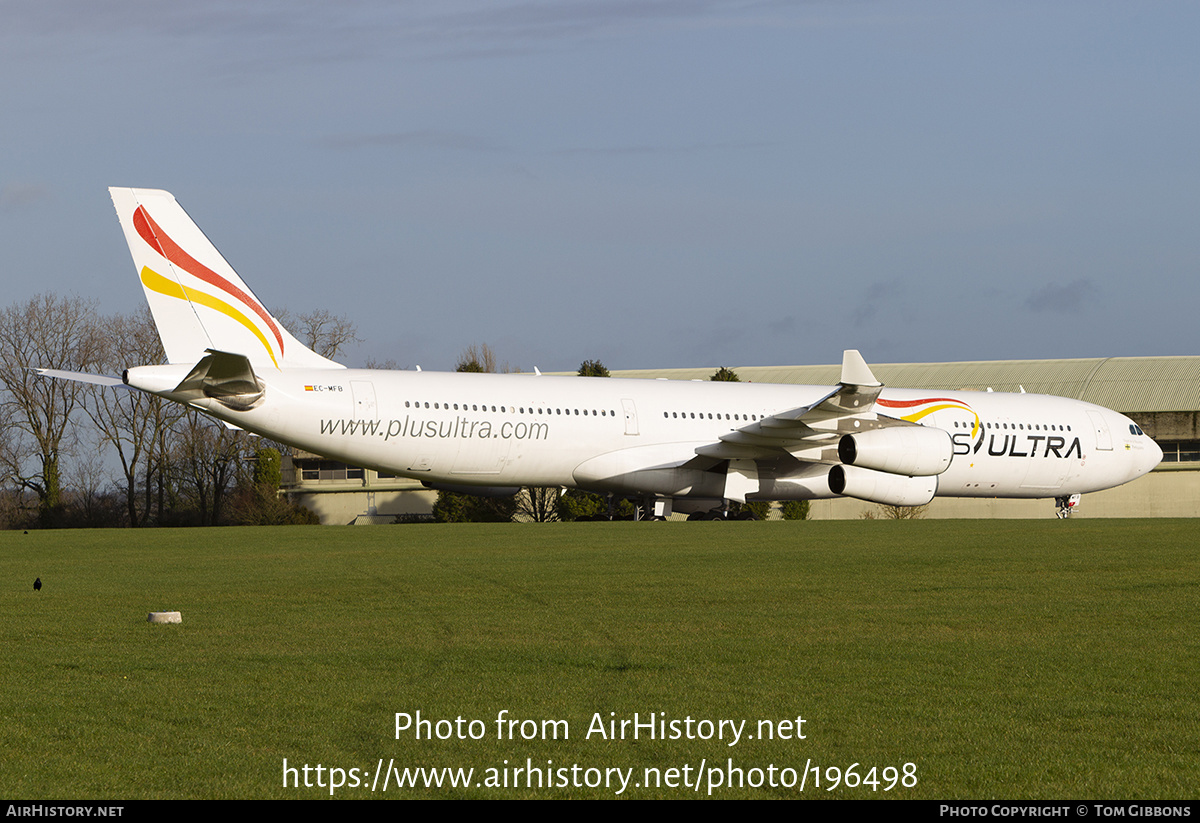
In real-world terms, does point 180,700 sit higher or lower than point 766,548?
lower

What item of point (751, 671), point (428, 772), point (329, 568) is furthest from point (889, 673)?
point (329, 568)

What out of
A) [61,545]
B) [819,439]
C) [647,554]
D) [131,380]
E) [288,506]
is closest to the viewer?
[647,554]

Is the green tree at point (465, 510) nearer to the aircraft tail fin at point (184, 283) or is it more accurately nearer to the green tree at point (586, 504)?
the green tree at point (586, 504)

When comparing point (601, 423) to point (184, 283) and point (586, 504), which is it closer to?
point (184, 283)

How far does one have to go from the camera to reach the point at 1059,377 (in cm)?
6562

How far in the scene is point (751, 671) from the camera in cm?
802

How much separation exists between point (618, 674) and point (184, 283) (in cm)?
2169

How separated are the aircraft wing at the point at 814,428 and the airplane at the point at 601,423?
54 mm

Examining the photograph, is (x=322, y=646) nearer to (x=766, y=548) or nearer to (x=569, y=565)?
(x=569, y=565)

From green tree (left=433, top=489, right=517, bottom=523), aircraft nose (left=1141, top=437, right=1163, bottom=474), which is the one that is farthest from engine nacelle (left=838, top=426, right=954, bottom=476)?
green tree (left=433, top=489, right=517, bottom=523)

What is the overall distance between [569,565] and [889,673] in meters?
9.10

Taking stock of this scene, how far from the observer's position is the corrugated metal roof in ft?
200

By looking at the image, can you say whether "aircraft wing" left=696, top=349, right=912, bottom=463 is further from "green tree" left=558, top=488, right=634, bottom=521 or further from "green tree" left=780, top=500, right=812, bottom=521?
"green tree" left=558, top=488, right=634, bottom=521
